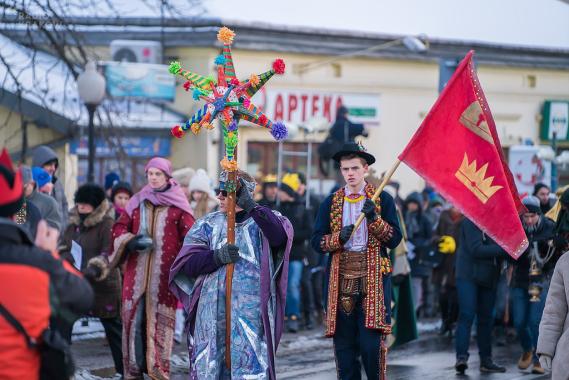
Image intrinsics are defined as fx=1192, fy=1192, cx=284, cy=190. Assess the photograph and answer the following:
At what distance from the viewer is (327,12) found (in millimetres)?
26719

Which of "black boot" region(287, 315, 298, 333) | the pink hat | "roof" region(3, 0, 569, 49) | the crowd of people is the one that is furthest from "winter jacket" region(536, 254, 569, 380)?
"roof" region(3, 0, 569, 49)

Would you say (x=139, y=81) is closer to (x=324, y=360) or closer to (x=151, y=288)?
(x=324, y=360)

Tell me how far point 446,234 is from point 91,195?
6.42 metres

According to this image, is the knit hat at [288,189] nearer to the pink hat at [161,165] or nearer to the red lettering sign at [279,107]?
the pink hat at [161,165]

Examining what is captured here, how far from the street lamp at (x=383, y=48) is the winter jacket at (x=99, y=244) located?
1487 cm

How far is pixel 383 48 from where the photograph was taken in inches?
1056

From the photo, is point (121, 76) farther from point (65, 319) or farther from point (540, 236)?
point (65, 319)

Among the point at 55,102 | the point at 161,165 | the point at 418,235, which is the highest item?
the point at 55,102

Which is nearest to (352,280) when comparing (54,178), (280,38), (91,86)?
(54,178)

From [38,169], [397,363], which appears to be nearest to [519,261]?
[397,363]

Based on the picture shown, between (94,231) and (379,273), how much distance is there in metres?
3.17

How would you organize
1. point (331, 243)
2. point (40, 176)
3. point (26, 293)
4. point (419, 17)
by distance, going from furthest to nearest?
1. point (419, 17)
2. point (40, 176)
3. point (331, 243)
4. point (26, 293)

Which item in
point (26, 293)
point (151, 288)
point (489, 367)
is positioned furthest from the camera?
point (489, 367)

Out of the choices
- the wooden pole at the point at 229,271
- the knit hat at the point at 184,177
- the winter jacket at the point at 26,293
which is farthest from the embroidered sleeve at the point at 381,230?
the knit hat at the point at 184,177
